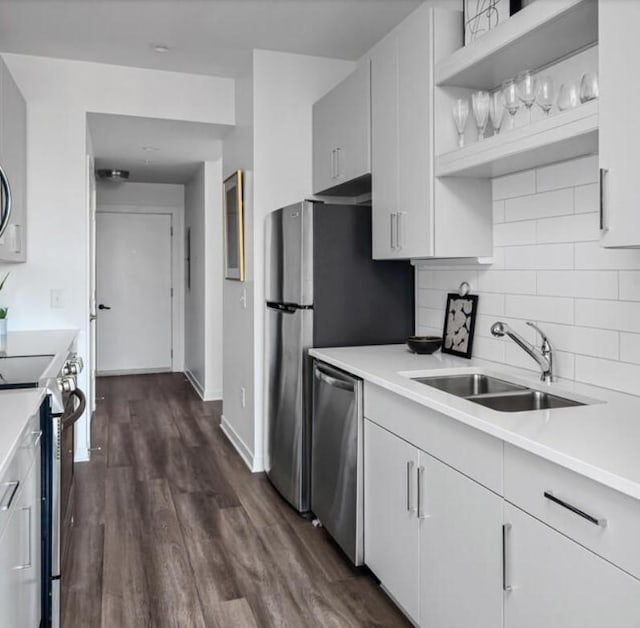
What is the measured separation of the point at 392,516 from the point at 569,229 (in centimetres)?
121

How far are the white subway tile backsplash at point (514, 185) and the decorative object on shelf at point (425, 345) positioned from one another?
70 centimetres

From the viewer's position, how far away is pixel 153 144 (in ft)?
16.3

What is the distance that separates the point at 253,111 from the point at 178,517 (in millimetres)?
2383

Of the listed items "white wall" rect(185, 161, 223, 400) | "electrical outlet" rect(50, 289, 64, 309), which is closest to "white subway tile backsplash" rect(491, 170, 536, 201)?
"electrical outlet" rect(50, 289, 64, 309)

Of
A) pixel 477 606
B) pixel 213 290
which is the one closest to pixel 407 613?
pixel 477 606

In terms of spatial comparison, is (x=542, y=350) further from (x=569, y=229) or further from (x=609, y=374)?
(x=569, y=229)

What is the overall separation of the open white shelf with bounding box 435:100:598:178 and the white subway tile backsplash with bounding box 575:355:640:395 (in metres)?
0.71

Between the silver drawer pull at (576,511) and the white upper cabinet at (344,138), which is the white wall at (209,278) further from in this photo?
the silver drawer pull at (576,511)

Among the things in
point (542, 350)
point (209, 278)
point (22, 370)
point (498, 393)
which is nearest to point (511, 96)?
point (542, 350)

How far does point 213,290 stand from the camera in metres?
6.00

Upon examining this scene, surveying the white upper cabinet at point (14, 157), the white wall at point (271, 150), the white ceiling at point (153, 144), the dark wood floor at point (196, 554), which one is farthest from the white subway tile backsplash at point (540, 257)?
the white ceiling at point (153, 144)

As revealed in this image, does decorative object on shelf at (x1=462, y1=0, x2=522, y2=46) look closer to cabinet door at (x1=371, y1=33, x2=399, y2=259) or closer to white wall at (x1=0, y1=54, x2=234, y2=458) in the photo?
cabinet door at (x1=371, y1=33, x2=399, y2=259)

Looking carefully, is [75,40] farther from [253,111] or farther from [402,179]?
[402,179]

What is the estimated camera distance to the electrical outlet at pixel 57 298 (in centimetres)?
388
